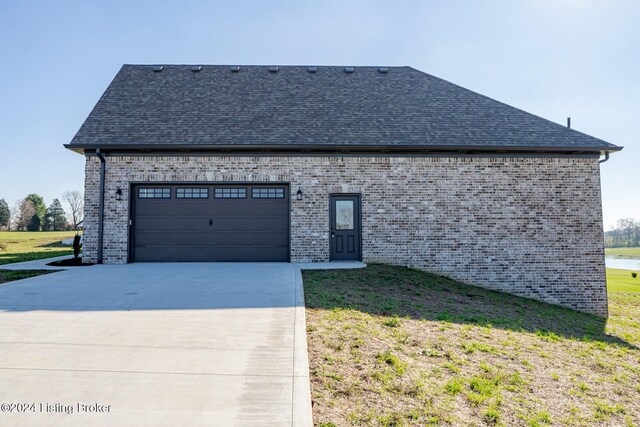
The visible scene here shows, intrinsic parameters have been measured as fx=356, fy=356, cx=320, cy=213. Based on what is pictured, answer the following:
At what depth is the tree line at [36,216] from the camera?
187 ft

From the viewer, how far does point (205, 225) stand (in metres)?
11.3

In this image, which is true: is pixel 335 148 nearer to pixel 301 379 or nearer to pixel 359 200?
pixel 359 200

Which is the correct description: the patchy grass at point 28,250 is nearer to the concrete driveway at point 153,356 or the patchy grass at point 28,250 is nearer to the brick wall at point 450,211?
the brick wall at point 450,211

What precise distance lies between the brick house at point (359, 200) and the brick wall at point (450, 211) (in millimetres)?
32

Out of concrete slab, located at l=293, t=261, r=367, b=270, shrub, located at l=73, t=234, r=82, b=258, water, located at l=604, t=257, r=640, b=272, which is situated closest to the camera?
concrete slab, located at l=293, t=261, r=367, b=270

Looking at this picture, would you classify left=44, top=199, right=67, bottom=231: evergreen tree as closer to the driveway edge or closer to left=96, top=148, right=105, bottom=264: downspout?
left=96, top=148, right=105, bottom=264: downspout

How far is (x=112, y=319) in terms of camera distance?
4984 mm

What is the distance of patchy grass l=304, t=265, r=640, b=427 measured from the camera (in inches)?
127

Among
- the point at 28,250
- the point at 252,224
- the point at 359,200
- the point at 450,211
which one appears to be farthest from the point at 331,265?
the point at 28,250

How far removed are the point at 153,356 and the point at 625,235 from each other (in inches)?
5004

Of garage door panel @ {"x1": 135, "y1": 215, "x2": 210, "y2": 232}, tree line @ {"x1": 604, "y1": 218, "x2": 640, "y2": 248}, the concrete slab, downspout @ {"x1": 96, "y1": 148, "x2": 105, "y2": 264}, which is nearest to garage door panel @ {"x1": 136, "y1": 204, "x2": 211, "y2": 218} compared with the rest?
garage door panel @ {"x1": 135, "y1": 215, "x2": 210, "y2": 232}

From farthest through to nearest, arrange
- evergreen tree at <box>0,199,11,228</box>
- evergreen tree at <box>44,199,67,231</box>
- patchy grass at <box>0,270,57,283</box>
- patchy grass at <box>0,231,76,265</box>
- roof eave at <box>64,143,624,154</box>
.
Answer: evergreen tree at <box>0,199,11,228</box> < evergreen tree at <box>44,199,67,231</box> < patchy grass at <box>0,231,76,265</box> < roof eave at <box>64,143,624,154</box> < patchy grass at <box>0,270,57,283</box>

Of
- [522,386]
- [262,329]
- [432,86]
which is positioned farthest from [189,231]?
[432,86]

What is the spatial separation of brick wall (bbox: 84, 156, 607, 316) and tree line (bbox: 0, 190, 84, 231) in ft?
177
